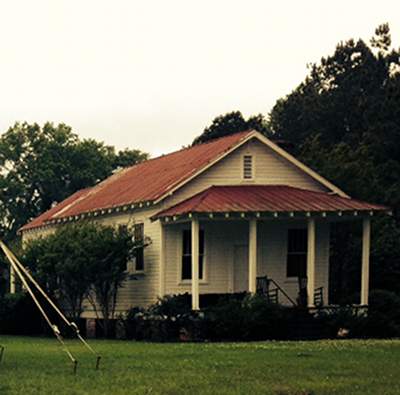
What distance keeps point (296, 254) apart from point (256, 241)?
2.69 m

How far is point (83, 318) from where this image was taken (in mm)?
42469

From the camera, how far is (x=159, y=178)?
4134 cm

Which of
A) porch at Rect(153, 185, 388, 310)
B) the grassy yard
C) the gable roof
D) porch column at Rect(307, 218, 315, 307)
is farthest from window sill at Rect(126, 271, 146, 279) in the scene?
the grassy yard

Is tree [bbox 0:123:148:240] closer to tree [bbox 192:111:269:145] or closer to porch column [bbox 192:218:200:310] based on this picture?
tree [bbox 192:111:269:145]

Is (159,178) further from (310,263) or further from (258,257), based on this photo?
(310,263)

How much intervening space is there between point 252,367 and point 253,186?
17.3m

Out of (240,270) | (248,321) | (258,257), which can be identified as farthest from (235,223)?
(248,321)

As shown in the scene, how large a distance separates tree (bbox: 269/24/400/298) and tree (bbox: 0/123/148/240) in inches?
505

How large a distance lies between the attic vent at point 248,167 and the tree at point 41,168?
36170 millimetres

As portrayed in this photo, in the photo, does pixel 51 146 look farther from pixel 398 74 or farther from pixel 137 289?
pixel 137 289

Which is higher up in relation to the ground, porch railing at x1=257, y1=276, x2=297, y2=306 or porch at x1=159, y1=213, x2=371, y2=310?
porch at x1=159, y1=213, x2=371, y2=310

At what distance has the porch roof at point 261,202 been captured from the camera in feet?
116

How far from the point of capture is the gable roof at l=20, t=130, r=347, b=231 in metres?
38.4

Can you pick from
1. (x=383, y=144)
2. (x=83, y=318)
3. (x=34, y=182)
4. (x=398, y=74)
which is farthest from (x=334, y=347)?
(x=34, y=182)
